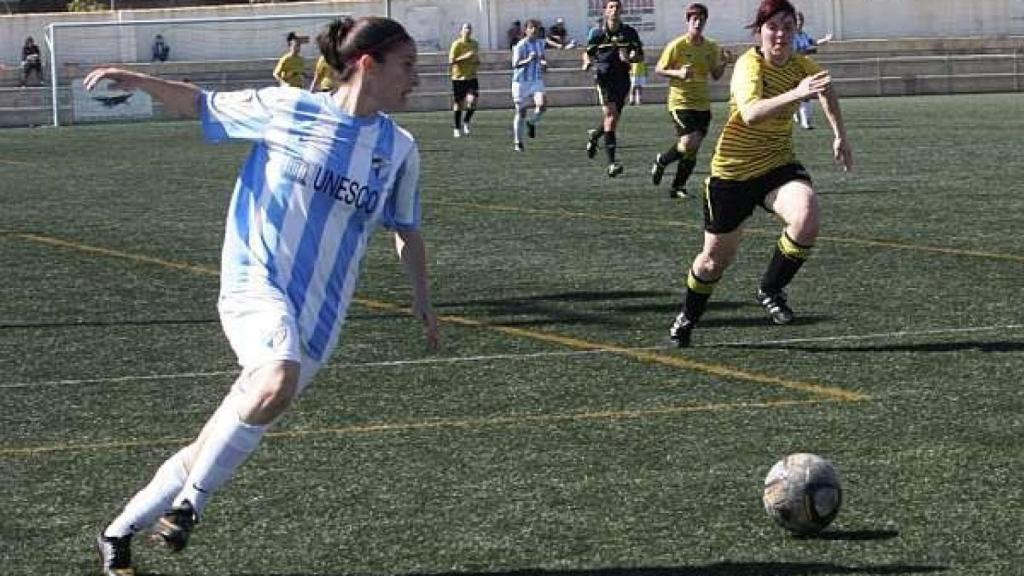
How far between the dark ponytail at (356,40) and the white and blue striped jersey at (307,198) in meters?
0.15

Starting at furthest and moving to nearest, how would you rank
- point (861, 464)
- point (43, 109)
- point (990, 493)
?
point (43, 109) → point (861, 464) → point (990, 493)

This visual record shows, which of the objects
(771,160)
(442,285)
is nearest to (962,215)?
(442,285)

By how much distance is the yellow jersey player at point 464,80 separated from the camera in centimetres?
3931

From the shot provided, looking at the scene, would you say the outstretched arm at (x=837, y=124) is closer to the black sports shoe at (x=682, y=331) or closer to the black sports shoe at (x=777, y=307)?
the black sports shoe at (x=777, y=307)

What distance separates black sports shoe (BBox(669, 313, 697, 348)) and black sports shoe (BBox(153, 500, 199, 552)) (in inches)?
221

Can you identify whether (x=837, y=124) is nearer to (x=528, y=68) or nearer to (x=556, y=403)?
(x=556, y=403)

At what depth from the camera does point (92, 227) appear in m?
20.4

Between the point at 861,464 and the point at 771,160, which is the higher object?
the point at 771,160

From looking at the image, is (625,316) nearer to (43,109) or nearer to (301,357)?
(301,357)

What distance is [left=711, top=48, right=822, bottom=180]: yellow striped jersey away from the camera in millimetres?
11703

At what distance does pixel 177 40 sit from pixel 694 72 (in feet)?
120

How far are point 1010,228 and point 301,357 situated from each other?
40.1ft

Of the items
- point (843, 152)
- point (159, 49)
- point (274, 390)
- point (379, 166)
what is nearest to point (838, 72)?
point (159, 49)

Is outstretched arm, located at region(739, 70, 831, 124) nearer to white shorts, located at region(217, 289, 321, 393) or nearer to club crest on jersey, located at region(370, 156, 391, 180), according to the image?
club crest on jersey, located at region(370, 156, 391, 180)
